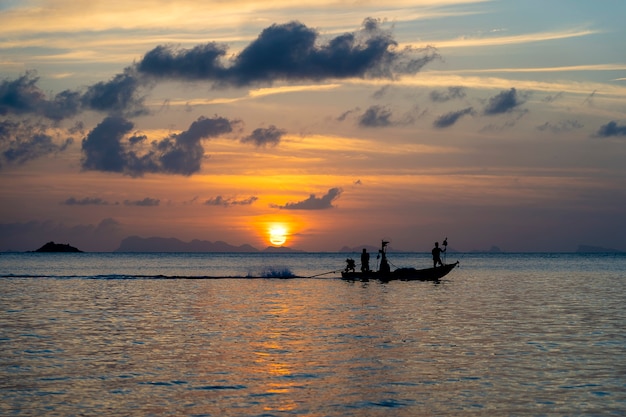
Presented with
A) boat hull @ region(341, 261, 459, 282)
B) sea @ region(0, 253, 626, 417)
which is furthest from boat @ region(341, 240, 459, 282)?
sea @ region(0, 253, 626, 417)

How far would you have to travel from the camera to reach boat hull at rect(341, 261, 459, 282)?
75375 mm

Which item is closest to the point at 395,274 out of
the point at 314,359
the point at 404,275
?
the point at 404,275

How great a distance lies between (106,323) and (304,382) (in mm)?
19123

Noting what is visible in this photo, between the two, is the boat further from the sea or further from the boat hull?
the sea

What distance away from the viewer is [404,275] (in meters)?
75.5

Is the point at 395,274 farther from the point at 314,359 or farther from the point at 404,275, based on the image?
the point at 314,359

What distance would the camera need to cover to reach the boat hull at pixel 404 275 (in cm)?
7538

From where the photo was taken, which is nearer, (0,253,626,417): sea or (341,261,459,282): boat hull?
(0,253,626,417): sea

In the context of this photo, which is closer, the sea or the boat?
the sea

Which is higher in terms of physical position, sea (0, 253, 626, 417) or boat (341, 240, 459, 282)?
boat (341, 240, 459, 282)

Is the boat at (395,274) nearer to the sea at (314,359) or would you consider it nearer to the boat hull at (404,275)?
the boat hull at (404,275)

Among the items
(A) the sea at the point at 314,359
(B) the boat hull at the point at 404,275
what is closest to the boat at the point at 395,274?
(B) the boat hull at the point at 404,275

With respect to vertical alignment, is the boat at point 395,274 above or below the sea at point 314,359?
above

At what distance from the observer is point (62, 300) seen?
5512 cm
